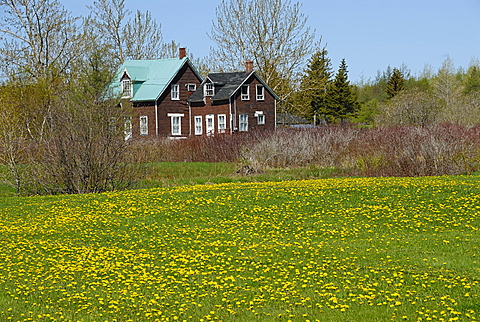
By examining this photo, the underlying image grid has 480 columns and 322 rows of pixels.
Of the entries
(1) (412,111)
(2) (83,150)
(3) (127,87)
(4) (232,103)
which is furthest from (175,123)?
(2) (83,150)

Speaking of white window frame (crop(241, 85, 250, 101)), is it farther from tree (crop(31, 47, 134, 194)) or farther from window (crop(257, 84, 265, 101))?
tree (crop(31, 47, 134, 194))

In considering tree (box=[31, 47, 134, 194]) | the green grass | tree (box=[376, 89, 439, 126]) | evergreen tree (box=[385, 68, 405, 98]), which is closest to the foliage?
evergreen tree (box=[385, 68, 405, 98])

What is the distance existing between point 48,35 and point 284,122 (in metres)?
25.4

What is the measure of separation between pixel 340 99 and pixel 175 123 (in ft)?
100

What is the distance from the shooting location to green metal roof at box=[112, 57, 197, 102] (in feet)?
165

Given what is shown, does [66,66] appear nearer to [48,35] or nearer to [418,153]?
[48,35]

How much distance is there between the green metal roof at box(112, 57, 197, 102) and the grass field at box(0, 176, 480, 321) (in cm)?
3183

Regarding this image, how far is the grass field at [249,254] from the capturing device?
317 inches

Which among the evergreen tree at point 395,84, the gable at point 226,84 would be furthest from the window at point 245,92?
the evergreen tree at point 395,84

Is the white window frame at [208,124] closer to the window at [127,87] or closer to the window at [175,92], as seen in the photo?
the window at [175,92]

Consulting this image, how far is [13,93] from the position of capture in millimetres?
31516

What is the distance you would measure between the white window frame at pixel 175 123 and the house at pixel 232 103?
1.09 m

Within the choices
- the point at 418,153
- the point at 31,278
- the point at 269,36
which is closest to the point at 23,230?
the point at 31,278

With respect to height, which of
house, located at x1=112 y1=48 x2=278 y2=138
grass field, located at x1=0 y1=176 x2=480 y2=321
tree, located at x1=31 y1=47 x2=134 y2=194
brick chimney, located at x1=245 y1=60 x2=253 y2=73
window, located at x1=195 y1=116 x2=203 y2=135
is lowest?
grass field, located at x1=0 y1=176 x2=480 y2=321
